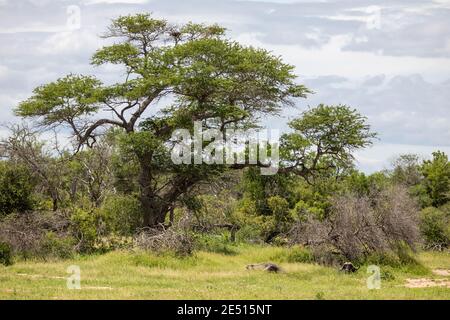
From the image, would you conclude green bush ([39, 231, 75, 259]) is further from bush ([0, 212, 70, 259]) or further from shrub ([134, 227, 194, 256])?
shrub ([134, 227, 194, 256])

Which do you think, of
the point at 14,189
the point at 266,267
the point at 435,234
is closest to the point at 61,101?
the point at 14,189

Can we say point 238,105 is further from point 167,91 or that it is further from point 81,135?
point 81,135

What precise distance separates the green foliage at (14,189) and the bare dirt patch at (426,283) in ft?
54.2

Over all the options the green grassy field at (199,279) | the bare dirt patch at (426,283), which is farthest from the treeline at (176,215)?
the bare dirt patch at (426,283)

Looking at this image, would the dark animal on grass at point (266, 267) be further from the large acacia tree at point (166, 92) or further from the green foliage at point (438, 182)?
the green foliage at point (438, 182)

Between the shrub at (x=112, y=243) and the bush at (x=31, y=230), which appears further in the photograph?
the shrub at (x=112, y=243)

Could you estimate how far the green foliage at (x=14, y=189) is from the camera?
32.0 meters

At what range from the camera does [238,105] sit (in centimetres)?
3634

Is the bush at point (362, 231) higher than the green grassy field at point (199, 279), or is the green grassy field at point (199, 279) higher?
the bush at point (362, 231)

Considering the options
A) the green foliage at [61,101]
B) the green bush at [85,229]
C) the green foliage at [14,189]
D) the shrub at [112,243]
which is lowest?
the shrub at [112,243]

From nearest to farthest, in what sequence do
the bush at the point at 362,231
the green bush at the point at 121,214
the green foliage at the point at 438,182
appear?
the bush at the point at 362,231 < the green bush at the point at 121,214 < the green foliage at the point at 438,182

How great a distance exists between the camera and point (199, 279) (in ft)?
81.7

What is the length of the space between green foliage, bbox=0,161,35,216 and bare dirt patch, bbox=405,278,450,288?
16.5 metres

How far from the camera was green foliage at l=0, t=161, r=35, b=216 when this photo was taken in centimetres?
3198
